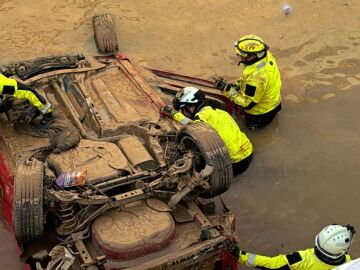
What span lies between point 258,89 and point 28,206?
4.16 metres

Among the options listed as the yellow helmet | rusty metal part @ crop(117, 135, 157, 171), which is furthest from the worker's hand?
rusty metal part @ crop(117, 135, 157, 171)

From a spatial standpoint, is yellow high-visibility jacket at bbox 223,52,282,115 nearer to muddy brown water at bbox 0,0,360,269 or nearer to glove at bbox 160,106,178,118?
muddy brown water at bbox 0,0,360,269

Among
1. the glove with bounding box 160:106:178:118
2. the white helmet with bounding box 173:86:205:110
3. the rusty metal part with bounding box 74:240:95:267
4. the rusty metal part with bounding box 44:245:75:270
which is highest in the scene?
the white helmet with bounding box 173:86:205:110

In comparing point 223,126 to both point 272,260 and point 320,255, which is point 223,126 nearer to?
point 272,260

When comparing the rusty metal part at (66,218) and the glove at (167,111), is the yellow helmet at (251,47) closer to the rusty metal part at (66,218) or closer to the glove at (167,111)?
the glove at (167,111)

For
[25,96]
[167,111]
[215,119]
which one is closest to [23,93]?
[25,96]

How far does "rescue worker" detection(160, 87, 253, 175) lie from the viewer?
7520 mm

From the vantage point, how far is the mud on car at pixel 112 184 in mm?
5625

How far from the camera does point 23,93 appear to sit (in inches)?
288

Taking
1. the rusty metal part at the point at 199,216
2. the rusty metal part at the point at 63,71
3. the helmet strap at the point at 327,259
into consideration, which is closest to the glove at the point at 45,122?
the rusty metal part at the point at 63,71

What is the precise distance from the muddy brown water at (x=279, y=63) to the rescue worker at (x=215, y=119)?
1.11 ft

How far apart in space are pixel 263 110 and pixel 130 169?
296 cm

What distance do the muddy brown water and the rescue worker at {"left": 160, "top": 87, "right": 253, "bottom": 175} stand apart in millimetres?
339

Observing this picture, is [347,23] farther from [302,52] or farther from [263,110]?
[263,110]
